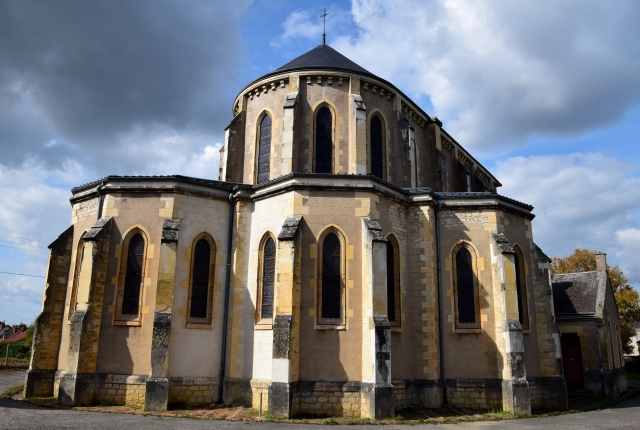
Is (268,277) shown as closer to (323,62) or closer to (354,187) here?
(354,187)

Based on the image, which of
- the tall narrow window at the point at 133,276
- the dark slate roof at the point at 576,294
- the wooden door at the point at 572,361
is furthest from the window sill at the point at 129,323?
the dark slate roof at the point at 576,294

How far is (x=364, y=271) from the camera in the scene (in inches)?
645

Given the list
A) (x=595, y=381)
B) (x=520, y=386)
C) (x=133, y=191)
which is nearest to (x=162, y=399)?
(x=133, y=191)

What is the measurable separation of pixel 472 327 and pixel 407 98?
10.8 m

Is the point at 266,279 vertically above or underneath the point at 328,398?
above

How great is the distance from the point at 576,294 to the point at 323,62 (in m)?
19.1

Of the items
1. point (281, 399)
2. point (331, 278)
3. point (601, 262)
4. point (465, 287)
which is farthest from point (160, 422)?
point (601, 262)

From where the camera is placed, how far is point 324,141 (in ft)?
68.3

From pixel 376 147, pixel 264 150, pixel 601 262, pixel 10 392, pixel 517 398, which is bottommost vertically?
pixel 10 392

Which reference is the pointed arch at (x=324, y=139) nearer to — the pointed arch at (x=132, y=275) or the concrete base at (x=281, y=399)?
the pointed arch at (x=132, y=275)

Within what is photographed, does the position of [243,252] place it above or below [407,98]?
below

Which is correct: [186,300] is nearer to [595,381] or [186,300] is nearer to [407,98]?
[407,98]

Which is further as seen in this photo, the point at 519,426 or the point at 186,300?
the point at 186,300

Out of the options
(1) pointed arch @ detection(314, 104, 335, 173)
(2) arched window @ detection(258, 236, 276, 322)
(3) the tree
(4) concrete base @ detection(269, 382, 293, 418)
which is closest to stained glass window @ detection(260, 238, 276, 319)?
(2) arched window @ detection(258, 236, 276, 322)
